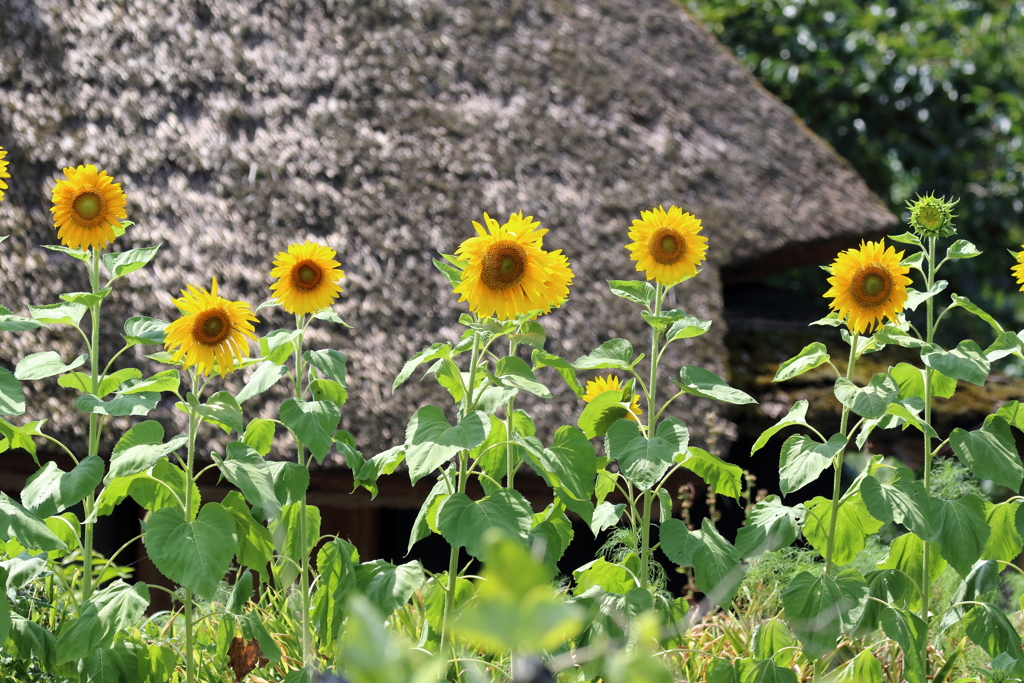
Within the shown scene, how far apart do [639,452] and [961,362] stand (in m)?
0.60

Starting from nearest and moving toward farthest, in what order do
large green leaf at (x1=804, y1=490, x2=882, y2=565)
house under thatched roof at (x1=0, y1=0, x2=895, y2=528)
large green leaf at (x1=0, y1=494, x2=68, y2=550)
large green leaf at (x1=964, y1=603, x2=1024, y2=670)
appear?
1. large green leaf at (x1=0, y1=494, x2=68, y2=550)
2. large green leaf at (x1=964, y1=603, x2=1024, y2=670)
3. large green leaf at (x1=804, y1=490, x2=882, y2=565)
4. house under thatched roof at (x1=0, y1=0, x2=895, y2=528)

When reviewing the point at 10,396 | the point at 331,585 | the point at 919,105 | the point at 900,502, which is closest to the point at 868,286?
the point at 900,502

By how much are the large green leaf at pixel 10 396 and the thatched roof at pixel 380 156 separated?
1242 millimetres

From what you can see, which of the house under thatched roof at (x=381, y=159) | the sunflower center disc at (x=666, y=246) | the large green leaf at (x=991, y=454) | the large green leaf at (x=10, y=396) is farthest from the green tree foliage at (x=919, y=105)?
the large green leaf at (x=10, y=396)

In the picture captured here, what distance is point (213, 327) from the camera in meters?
1.54

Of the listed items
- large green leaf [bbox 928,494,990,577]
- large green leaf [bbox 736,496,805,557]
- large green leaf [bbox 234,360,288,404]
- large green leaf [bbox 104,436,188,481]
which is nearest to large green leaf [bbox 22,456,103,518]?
large green leaf [bbox 104,436,188,481]

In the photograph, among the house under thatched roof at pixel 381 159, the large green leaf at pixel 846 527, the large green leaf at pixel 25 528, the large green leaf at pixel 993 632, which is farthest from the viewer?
the house under thatched roof at pixel 381 159

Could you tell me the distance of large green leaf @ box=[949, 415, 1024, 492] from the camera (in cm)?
159

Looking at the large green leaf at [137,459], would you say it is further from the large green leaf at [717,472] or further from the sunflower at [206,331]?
the large green leaf at [717,472]

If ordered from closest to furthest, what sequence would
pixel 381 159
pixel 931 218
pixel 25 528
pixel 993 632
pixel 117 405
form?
pixel 25 528
pixel 117 405
pixel 993 632
pixel 931 218
pixel 381 159

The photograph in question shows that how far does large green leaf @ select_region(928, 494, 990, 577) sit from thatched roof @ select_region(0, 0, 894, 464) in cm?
125

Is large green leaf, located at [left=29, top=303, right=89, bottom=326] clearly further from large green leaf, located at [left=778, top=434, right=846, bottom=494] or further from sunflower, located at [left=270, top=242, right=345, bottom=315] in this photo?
large green leaf, located at [left=778, top=434, right=846, bottom=494]

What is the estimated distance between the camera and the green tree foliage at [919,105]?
7258mm

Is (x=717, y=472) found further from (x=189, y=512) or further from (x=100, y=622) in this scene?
(x=100, y=622)
